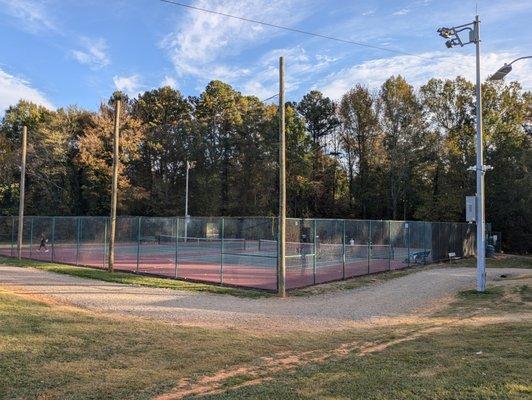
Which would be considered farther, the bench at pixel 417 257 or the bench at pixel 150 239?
the bench at pixel 150 239

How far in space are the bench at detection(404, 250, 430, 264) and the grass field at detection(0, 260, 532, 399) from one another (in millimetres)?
15516

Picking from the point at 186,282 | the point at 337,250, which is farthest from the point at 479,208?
the point at 186,282

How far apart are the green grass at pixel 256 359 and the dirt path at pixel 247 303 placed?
1.15 m

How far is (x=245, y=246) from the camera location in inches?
1129

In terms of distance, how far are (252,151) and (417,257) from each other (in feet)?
125

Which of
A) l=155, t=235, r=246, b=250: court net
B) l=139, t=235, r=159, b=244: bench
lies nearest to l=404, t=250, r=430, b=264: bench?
l=155, t=235, r=246, b=250: court net

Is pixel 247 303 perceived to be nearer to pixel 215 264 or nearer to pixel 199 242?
pixel 215 264

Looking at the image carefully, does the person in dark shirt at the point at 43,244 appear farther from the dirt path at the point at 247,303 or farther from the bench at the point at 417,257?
the bench at the point at 417,257

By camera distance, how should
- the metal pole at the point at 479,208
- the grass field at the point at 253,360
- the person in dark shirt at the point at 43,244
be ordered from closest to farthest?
1. the grass field at the point at 253,360
2. the metal pole at the point at 479,208
3. the person in dark shirt at the point at 43,244

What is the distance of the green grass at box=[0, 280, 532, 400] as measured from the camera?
19.6 feet

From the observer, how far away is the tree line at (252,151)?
5559 cm

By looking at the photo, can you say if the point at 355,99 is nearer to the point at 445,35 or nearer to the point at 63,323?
the point at 445,35

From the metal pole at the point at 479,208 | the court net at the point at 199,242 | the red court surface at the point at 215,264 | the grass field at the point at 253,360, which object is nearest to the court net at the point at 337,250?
the red court surface at the point at 215,264

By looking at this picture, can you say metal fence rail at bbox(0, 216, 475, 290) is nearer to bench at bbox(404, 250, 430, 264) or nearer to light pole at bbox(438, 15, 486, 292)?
bench at bbox(404, 250, 430, 264)
